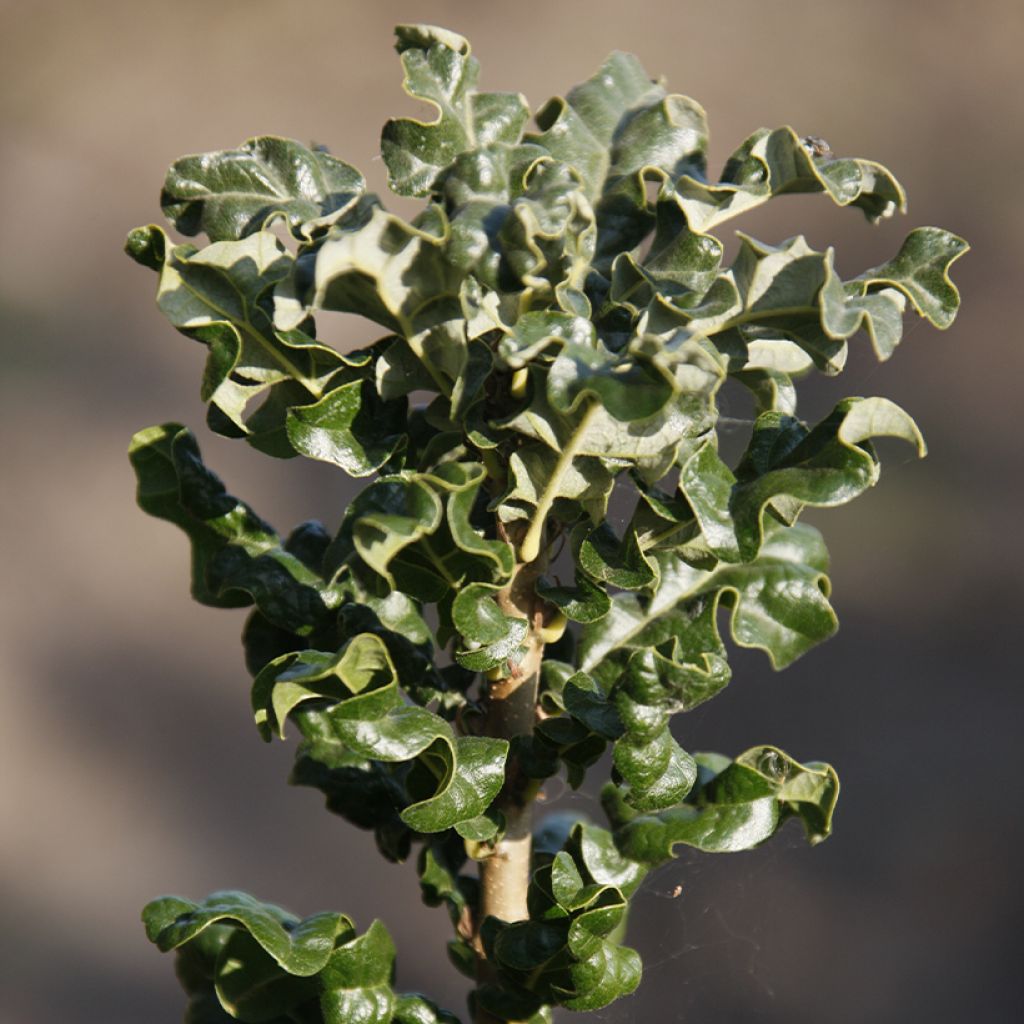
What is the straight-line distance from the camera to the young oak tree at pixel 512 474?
68cm

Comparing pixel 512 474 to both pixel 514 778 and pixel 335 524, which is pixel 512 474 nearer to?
pixel 514 778

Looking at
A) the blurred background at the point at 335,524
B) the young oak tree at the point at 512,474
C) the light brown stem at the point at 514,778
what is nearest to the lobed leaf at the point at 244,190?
the young oak tree at the point at 512,474

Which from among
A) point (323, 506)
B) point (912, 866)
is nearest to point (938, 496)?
point (912, 866)

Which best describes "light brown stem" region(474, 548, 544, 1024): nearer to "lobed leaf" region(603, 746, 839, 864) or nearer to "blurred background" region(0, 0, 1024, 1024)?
"lobed leaf" region(603, 746, 839, 864)

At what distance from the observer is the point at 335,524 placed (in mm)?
3377

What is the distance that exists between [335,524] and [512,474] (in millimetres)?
2695

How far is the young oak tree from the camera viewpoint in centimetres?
68

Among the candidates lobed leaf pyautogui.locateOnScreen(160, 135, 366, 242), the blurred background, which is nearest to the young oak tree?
lobed leaf pyautogui.locateOnScreen(160, 135, 366, 242)

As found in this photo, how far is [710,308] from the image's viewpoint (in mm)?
716

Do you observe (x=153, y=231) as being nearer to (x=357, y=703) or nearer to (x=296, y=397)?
(x=296, y=397)

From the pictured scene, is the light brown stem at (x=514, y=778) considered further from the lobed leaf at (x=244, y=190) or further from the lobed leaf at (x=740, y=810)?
the lobed leaf at (x=244, y=190)

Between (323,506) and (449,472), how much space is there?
2.82m

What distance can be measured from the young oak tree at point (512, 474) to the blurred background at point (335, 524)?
151 centimetres

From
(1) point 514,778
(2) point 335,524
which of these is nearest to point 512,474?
(1) point 514,778
